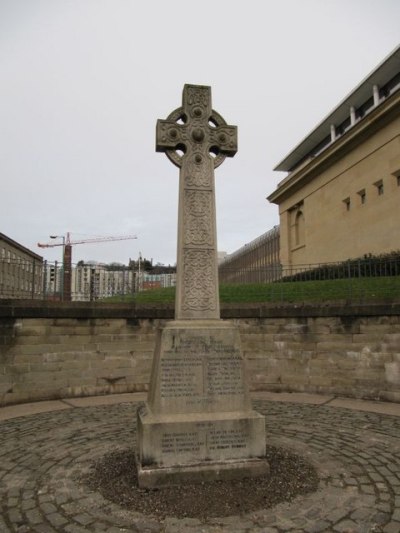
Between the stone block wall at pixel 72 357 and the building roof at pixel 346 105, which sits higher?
the building roof at pixel 346 105

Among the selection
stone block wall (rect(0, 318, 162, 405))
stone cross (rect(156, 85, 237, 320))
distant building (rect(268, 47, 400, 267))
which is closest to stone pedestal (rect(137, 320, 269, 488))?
stone cross (rect(156, 85, 237, 320))

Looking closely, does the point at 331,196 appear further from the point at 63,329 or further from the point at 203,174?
the point at 203,174

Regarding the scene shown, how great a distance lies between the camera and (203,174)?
5.32 m

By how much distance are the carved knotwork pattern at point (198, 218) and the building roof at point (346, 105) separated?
23.3 meters

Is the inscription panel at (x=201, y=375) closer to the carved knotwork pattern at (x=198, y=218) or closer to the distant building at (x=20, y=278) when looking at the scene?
the carved knotwork pattern at (x=198, y=218)

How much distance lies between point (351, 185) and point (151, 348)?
1840cm

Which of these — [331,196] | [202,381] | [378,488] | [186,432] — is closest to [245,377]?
[202,381]

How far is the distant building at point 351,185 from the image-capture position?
68.5 ft

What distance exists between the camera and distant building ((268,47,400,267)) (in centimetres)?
2088

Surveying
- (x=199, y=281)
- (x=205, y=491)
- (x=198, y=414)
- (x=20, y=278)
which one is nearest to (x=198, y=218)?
(x=199, y=281)

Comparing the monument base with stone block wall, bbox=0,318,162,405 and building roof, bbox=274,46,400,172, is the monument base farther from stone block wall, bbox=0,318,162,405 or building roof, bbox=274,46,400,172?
building roof, bbox=274,46,400,172

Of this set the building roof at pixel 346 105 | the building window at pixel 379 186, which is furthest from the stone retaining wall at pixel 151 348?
the building roof at pixel 346 105

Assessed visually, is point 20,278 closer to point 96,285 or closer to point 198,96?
point 96,285

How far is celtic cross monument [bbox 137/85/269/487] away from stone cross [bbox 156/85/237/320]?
12 millimetres
